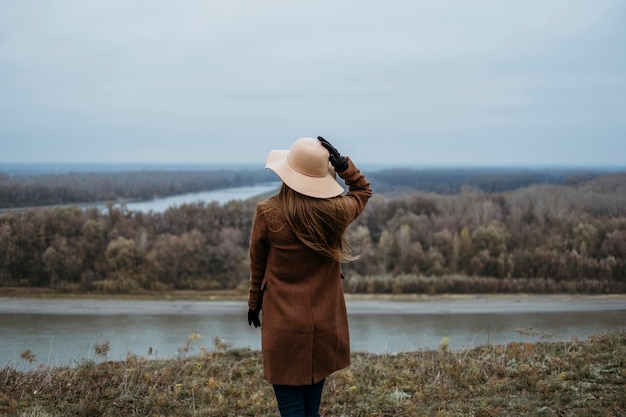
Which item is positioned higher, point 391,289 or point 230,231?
point 230,231

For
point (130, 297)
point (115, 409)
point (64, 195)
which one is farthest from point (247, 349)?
point (64, 195)

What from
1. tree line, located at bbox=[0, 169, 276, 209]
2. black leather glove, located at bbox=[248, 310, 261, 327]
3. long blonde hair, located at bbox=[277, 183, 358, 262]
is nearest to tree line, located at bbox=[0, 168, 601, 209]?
tree line, located at bbox=[0, 169, 276, 209]

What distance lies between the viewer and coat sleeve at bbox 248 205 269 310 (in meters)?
2.52

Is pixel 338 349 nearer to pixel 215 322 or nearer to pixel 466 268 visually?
pixel 215 322

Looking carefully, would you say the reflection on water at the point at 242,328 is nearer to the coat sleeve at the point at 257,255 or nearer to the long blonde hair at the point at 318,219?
the coat sleeve at the point at 257,255

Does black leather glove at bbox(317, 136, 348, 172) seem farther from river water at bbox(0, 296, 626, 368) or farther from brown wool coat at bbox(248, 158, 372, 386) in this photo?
river water at bbox(0, 296, 626, 368)

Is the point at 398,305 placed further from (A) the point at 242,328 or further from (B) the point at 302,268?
(B) the point at 302,268

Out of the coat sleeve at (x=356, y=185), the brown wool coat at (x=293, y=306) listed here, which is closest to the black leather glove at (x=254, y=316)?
the brown wool coat at (x=293, y=306)

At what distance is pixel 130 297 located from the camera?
16.4m

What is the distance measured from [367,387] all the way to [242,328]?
9.33 m

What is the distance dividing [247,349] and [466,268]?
15.4 metres

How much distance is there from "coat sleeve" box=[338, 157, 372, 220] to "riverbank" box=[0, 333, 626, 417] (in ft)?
7.00

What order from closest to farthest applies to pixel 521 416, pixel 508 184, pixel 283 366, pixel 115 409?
pixel 283 366
pixel 521 416
pixel 115 409
pixel 508 184

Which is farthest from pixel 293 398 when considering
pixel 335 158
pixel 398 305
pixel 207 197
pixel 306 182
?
pixel 207 197
